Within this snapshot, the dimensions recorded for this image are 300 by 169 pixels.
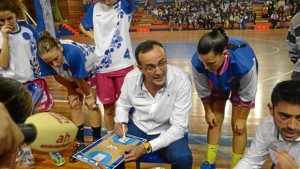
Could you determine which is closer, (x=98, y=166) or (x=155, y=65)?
(x=98, y=166)

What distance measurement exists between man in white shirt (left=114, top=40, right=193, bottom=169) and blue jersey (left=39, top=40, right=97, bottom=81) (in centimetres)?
54

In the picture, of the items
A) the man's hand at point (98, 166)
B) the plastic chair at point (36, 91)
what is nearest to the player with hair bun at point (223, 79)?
the man's hand at point (98, 166)

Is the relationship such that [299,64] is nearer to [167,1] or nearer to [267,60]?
[267,60]

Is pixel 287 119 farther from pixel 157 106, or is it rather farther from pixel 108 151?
pixel 108 151

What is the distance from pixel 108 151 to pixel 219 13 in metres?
14.2

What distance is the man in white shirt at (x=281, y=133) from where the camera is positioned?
1.32 m

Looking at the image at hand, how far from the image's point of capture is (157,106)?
1.93 meters

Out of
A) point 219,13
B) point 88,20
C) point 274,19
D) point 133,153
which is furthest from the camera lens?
point 219,13

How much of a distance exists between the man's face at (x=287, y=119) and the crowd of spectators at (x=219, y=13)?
44.4 ft

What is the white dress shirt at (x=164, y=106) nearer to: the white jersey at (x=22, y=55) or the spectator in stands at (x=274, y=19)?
the white jersey at (x=22, y=55)

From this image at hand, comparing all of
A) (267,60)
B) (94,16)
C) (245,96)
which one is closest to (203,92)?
(245,96)

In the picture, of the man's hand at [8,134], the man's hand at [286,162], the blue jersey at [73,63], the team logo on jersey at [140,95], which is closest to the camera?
the man's hand at [8,134]

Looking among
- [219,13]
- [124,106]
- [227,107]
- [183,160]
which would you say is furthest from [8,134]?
[219,13]

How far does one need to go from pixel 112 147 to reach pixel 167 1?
1691 cm
